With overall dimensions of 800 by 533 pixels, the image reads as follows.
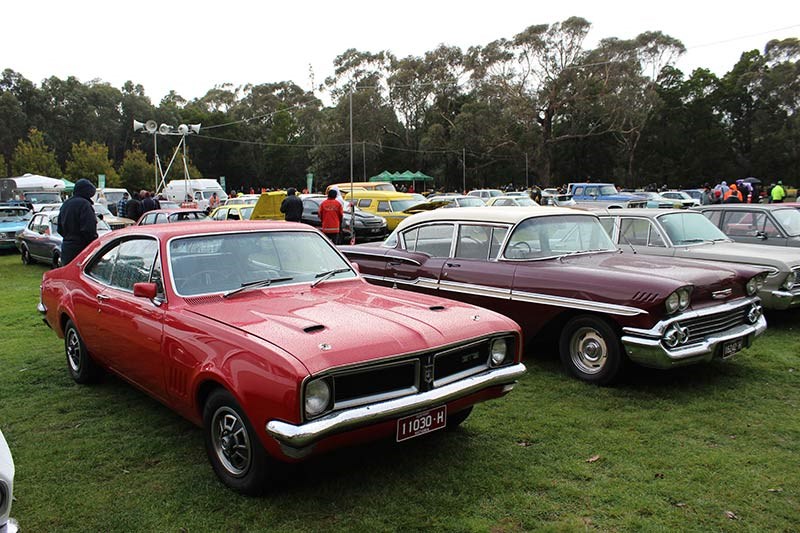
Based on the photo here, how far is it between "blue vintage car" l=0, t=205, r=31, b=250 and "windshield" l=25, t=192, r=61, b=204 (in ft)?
36.0

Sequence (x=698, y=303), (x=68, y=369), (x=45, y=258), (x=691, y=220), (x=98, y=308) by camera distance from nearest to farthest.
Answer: (x=98, y=308) < (x=698, y=303) < (x=68, y=369) < (x=691, y=220) < (x=45, y=258)

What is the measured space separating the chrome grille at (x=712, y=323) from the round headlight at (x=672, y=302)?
0.41 feet

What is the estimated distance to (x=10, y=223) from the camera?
18.9m

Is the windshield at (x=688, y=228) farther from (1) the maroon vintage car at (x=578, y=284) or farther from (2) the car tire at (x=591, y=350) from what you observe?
(2) the car tire at (x=591, y=350)

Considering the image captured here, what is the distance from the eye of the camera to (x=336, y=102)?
63500 mm

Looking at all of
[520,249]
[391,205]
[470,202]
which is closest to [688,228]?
[520,249]

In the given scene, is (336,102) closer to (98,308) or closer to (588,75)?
(588,75)

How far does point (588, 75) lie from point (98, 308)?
50245 millimetres

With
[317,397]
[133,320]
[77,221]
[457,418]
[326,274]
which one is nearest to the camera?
[317,397]

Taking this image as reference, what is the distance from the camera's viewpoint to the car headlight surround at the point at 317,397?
3.25m

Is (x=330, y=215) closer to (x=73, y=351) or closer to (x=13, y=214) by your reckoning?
(x=73, y=351)

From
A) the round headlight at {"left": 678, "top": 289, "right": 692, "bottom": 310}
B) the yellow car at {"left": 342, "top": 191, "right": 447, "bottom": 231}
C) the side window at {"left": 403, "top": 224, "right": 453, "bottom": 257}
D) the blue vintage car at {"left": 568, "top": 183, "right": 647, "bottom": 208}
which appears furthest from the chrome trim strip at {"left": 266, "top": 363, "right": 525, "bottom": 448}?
the blue vintage car at {"left": 568, "top": 183, "right": 647, "bottom": 208}

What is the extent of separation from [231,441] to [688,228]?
7.50 meters

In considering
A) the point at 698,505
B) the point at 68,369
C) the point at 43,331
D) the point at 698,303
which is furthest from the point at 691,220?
the point at 43,331
